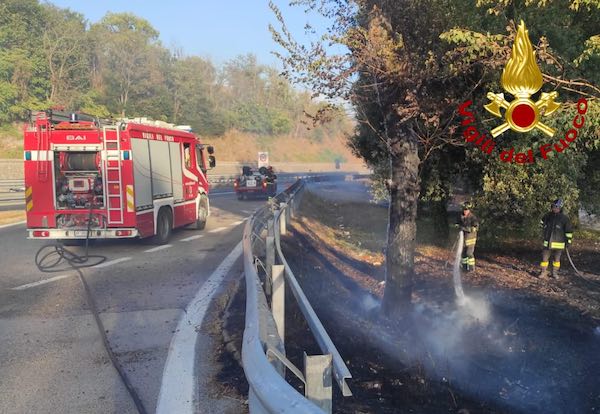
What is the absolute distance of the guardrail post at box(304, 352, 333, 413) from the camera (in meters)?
2.11

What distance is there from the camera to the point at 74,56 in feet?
162

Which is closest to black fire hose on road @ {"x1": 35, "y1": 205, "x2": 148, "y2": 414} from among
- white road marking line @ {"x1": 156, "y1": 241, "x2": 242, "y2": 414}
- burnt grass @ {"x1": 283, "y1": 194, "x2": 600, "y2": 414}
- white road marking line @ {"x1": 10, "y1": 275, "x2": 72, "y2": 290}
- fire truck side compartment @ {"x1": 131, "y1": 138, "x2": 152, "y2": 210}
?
white road marking line @ {"x1": 10, "y1": 275, "x2": 72, "y2": 290}

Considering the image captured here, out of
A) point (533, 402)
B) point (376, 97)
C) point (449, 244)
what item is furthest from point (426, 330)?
point (449, 244)

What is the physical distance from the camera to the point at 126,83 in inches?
2197

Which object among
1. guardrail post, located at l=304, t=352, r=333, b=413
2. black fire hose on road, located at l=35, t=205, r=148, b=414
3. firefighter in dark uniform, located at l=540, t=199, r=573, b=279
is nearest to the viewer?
guardrail post, located at l=304, t=352, r=333, b=413

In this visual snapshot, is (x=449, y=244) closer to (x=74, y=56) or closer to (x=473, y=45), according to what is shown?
(x=473, y=45)

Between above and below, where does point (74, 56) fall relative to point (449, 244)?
above

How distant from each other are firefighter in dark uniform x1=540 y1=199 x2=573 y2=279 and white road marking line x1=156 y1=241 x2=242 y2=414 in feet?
20.6

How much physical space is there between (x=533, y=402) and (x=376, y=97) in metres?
3.86

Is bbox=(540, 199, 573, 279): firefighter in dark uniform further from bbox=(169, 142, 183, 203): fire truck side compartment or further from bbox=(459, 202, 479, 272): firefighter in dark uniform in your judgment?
bbox=(169, 142, 183, 203): fire truck side compartment

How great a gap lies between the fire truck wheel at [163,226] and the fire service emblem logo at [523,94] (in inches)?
281

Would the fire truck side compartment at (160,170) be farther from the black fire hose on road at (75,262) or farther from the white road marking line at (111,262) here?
the white road marking line at (111,262)

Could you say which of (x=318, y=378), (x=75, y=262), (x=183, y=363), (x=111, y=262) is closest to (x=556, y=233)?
(x=183, y=363)

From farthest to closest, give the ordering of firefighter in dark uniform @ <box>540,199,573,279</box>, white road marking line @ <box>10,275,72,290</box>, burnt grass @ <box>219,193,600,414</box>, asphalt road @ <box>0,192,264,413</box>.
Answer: firefighter in dark uniform @ <box>540,199,573,279</box> < white road marking line @ <box>10,275,72,290</box> < burnt grass @ <box>219,193,600,414</box> < asphalt road @ <box>0,192,264,413</box>
